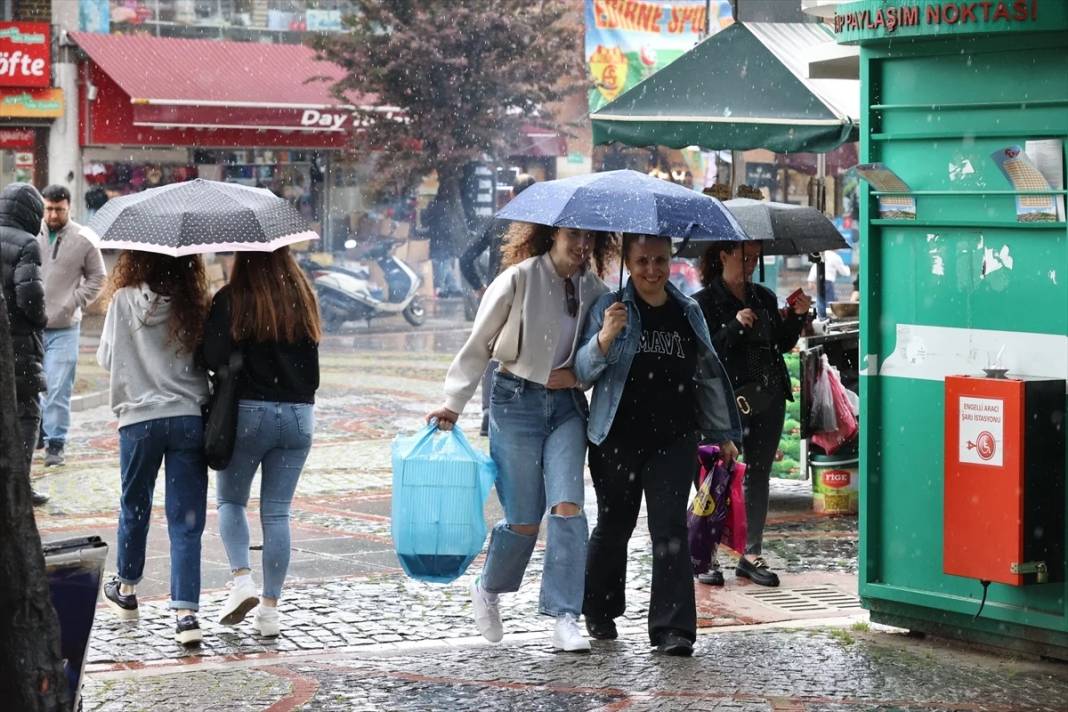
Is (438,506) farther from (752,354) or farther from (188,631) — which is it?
(752,354)

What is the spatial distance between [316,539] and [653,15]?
28.1 m

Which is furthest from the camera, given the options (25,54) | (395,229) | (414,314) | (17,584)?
(395,229)

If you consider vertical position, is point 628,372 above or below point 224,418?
above

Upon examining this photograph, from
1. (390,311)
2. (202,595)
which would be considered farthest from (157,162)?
(202,595)

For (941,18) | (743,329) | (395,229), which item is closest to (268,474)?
(743,329)

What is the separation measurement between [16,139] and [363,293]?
6.36 m

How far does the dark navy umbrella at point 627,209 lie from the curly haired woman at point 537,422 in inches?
9.6

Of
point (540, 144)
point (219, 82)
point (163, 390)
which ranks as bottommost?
point (163, 390)

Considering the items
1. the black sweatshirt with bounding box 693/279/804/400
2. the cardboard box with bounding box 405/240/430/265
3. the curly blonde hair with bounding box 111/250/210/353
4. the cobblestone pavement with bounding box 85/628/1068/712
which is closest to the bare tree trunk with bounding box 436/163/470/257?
the cardboard box with bounding box 405/240/430/265

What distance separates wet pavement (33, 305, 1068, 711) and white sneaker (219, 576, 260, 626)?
9 centimetres

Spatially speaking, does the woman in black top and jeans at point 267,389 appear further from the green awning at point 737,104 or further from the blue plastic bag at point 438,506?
the green awning at point 737,104

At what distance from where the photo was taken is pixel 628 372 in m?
6.84

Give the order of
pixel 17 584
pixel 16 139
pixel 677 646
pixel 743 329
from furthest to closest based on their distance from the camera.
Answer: pixel 16 139 < pixel 743 329 < pixel 677 646 < pixel 17 584

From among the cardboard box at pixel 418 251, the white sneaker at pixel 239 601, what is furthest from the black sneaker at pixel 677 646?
the cardboard box at pixel 418 251
